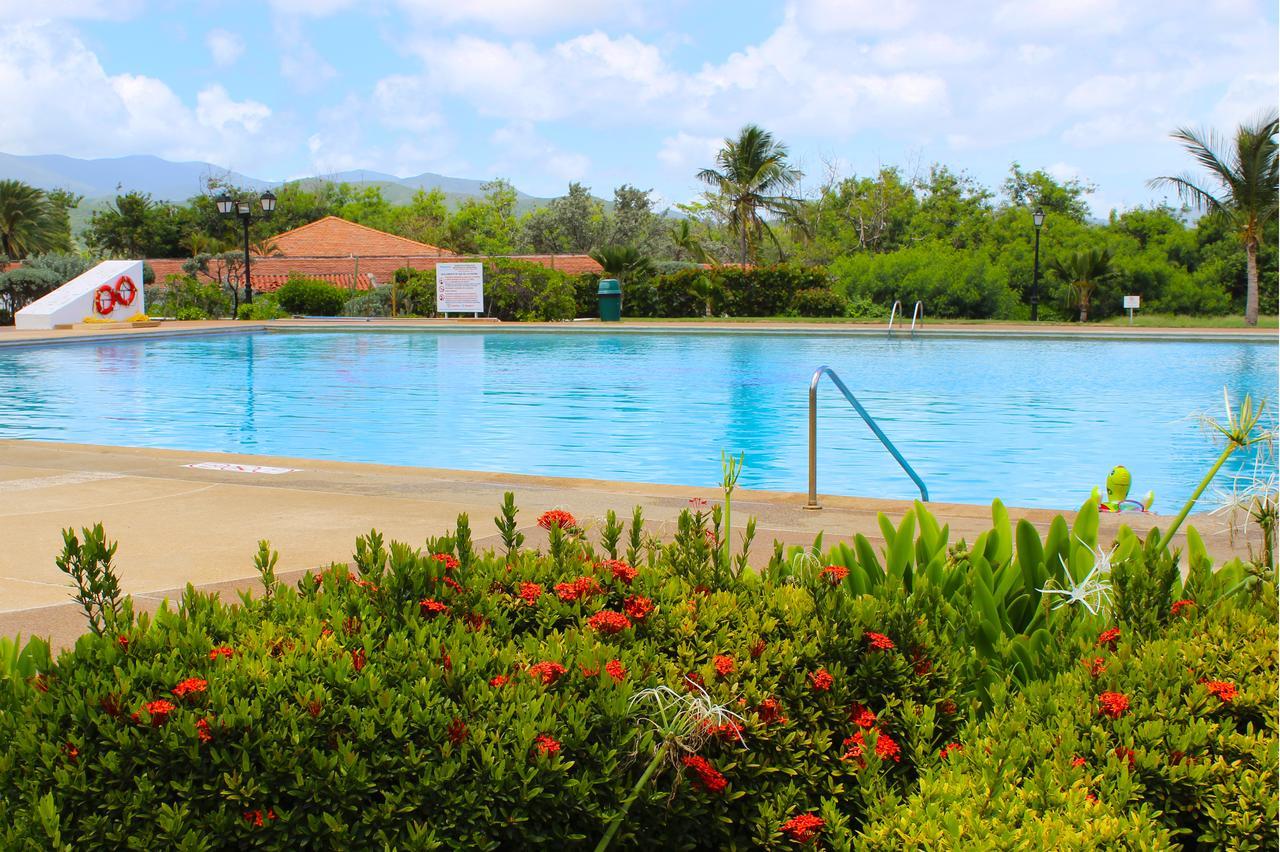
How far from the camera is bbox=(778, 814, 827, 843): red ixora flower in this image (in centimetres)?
264

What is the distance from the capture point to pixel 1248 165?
30719 mm

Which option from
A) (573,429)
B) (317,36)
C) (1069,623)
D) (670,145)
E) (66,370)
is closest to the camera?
(1069,623)

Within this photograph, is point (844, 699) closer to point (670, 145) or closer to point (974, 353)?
point (974, 353)

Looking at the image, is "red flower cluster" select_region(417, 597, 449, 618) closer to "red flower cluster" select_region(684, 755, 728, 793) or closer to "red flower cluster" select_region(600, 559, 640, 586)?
"red flower cluster" select_region(600, 559, 640, 586)

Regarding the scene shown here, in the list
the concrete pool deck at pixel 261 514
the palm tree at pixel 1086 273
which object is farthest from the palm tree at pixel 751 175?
the concrete pool deck at pixel 261 514

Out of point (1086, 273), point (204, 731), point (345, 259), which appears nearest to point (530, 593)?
point (204, 731)

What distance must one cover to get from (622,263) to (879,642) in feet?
115

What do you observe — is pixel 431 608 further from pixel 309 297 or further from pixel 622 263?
pixel 309 297

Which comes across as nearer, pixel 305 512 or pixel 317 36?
pixel 305 512

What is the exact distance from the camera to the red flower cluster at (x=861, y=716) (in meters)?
2.97

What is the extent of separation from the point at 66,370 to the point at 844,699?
2195 centimetres

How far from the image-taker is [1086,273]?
1380 inches

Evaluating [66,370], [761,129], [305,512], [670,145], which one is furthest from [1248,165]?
[670,145]

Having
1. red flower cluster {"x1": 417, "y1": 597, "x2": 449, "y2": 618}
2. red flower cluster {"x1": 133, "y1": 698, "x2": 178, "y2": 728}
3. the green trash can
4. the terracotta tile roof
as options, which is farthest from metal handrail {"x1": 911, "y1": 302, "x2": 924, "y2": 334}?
red flower cluster {"x1": 133, "y1": 698, "x2": 178, "y2": 728}
